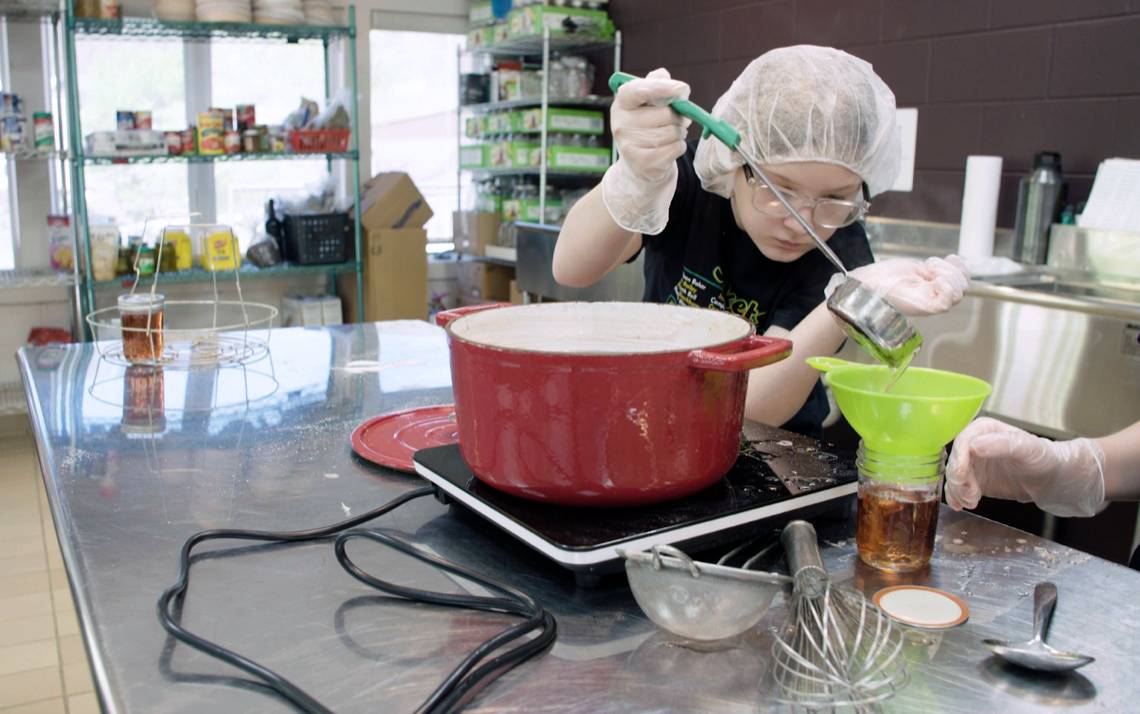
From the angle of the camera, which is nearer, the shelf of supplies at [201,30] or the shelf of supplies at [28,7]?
the shelf of supplies at [28,7]

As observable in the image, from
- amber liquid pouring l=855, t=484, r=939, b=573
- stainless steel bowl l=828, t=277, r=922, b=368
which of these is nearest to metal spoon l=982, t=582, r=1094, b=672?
amber liquid pouring l=855, t=484, r=939, b=573

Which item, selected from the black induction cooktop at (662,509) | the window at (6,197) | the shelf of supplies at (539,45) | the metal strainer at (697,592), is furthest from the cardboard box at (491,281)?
the metal strainer at (697,592)

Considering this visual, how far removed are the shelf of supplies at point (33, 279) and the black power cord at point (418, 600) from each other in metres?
3.36

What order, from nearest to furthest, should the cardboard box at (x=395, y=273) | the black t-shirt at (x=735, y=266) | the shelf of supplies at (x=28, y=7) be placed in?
the black t-shirt at (x=735, y=266), the shelf of supplies at (x=28, y=7), the cardboard box at (x=395, y=273)

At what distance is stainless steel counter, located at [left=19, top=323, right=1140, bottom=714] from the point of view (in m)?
0.63

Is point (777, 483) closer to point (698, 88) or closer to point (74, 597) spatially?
point (74, 597)

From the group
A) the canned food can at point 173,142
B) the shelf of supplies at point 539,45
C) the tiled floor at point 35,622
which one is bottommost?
the tiled floor at point 35,622

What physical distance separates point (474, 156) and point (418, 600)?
423 cm

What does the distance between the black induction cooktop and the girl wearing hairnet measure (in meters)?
0.26

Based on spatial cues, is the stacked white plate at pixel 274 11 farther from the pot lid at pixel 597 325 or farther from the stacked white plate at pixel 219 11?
the pot lid at pixel 597 325

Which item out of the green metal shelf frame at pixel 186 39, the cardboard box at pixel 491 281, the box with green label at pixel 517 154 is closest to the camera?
the green metal shelf frame at pixel 186 39

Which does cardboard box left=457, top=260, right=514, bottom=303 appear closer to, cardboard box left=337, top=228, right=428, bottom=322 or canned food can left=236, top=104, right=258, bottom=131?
cardboard box left=337, top=228, right=428, bottom=322

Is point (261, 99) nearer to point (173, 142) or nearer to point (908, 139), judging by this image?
point (173, 142)

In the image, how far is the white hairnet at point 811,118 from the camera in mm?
1286
